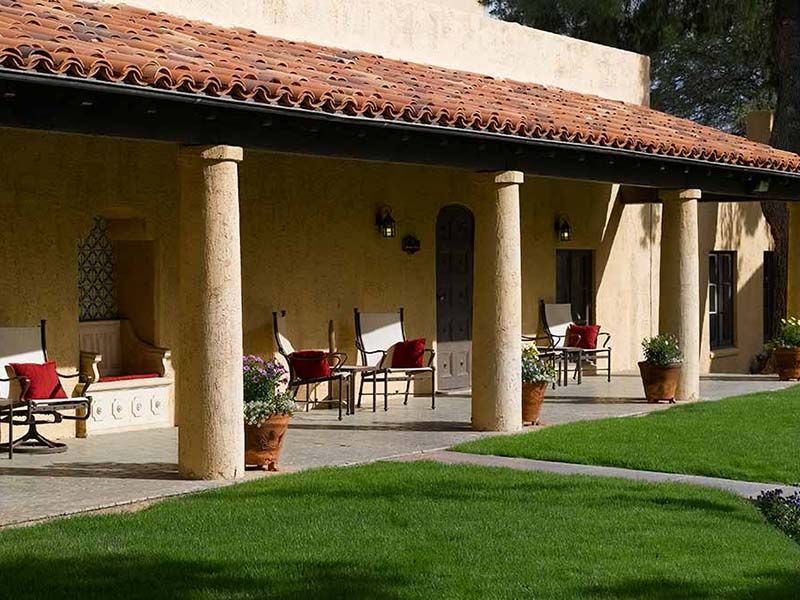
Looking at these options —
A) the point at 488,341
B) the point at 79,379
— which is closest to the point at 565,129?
the point at 488,341

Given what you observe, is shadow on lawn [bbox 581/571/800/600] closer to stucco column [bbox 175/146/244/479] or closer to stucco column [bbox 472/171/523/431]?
stucco column [bbox 175/146/244/479]

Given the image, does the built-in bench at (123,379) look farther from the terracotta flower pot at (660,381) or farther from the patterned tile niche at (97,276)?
the terracotta flower pot at (660,381)

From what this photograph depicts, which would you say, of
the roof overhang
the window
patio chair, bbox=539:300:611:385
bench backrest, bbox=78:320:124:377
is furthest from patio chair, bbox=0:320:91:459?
the window

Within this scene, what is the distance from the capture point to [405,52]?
15.8 metres

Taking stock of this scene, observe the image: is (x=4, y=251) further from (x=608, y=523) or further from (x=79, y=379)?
(x=608, y=523)

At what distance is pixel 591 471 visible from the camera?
10539 mm

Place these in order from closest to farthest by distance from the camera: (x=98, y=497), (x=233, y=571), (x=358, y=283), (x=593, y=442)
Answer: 1. (x=233, y=571)
2. (x=98, y=497)
3. (x=593, y=442)
4. (x=358, y=283)

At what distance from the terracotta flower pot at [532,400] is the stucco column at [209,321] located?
3.87 m

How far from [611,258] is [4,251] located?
9901 millimetres

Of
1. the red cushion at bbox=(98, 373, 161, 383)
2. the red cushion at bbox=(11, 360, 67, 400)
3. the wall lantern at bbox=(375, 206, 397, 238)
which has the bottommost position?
the red cushion at bbox=(98, 373, 161, 383)

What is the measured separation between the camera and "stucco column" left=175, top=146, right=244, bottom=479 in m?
9.98

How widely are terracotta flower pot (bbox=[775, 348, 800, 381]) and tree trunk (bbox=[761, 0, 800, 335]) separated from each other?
325 cm

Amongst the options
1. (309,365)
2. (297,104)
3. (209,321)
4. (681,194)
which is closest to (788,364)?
(681,194)

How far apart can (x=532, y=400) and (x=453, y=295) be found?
3831 mm
